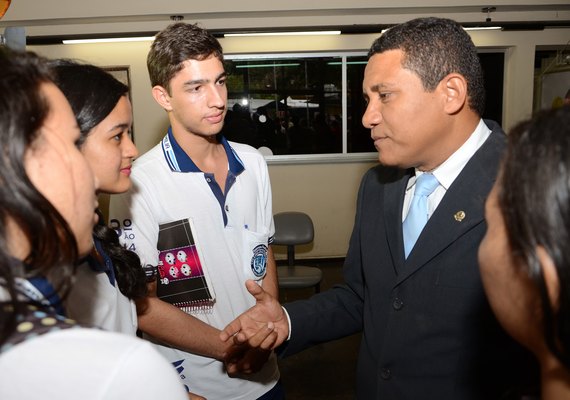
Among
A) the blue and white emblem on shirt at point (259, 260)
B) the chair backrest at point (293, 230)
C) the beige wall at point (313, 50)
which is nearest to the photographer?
the blue and white emblem on shirt at point (259, 260)

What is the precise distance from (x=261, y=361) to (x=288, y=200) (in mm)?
4213

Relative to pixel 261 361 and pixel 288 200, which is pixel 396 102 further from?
pixel 288 200

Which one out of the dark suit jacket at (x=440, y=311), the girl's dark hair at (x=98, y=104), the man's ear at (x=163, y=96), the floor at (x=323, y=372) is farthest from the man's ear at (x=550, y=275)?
the floor at (x=323, y=372)

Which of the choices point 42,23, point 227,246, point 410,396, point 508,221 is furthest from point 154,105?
point 508,221

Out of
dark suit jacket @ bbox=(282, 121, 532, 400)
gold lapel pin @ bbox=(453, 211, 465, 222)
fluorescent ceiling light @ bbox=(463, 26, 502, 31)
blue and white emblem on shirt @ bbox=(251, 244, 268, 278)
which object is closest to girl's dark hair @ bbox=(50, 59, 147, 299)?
blue and white emblem on shirt @ bbox=(251, 244, 268, 278)

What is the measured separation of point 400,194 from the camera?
148cm

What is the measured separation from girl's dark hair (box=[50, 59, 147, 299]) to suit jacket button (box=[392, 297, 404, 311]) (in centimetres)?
78

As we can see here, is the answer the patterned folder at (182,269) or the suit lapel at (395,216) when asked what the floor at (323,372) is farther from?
the suit lapel at (395,216)

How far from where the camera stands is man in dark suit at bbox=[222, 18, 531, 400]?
1.22 m

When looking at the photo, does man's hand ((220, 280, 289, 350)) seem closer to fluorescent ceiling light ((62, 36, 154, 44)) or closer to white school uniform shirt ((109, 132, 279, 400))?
white school uniform shirt ((109, 132, 279, 400))

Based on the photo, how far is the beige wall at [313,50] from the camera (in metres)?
5.21

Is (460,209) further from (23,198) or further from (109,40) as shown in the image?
(109,40)

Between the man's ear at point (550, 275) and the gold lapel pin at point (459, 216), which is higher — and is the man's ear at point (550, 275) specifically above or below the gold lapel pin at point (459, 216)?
above

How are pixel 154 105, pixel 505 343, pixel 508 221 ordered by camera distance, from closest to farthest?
pixel 508 221 < pixel 505 343 < pixel 154 105
